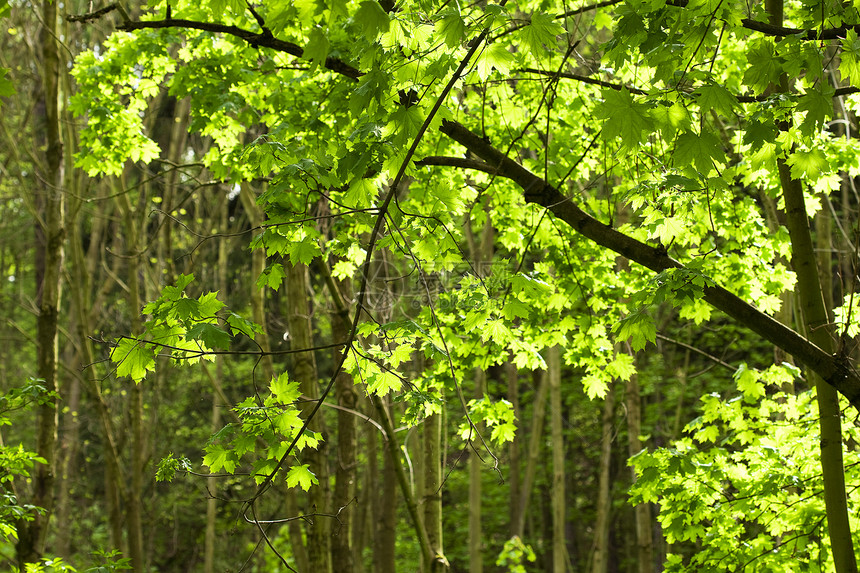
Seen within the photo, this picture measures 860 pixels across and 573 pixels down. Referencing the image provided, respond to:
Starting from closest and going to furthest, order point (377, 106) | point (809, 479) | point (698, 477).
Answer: point (377, 106), point (809, 479), point (698, 477)

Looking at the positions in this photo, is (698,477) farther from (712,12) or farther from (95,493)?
(95,493)

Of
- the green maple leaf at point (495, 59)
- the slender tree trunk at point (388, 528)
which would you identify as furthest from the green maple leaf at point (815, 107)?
the slender tree trunk at point (388, 528)

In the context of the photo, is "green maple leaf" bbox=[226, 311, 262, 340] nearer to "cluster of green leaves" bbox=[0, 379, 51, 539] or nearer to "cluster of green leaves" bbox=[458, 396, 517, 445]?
"cluster of green leaves" bbox=[0, 379, 51, 539]

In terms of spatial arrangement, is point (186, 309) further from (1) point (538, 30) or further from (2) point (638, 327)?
(2) point (638, 327)

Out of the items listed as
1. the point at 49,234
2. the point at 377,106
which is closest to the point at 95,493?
the point at 49,234

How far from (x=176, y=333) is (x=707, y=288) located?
2.51 metres

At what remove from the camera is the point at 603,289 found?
460 centimetres

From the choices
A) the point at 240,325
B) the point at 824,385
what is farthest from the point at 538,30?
the point at 824,385

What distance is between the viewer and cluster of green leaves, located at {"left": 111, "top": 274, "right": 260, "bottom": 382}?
2314mm

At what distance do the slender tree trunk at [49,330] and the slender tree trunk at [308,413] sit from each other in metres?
1.78

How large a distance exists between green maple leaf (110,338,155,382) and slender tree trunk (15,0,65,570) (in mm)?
2766

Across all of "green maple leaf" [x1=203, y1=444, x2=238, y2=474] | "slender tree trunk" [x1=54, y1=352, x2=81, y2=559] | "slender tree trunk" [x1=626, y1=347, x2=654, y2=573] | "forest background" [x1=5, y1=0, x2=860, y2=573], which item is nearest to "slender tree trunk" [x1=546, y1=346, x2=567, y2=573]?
"forest background" [x1=5, y1=0, x2=860, y2=573]

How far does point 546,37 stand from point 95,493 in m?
17.3

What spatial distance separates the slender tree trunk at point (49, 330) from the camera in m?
4.71
